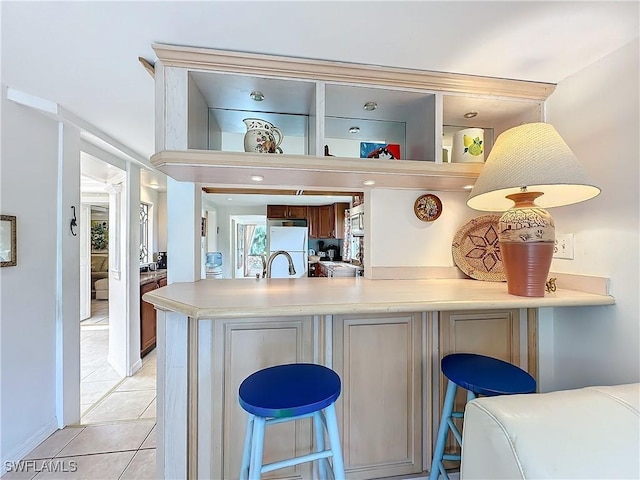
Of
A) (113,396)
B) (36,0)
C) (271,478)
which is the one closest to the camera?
(36,0)

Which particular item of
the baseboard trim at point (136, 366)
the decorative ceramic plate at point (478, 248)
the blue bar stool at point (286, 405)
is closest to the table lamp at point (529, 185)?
the decorative ceramic plate at point (478, 248)

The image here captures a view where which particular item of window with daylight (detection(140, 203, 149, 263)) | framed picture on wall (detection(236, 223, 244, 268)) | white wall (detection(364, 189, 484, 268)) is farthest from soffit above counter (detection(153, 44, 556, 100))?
framed picture on wall (detection(236, 223, 244, 268))

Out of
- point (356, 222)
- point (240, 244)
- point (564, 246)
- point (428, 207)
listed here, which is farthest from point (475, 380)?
point (240, 244)

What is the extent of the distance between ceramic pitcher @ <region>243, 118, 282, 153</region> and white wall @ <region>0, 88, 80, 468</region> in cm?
151

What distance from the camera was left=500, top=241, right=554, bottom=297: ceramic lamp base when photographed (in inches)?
47.4

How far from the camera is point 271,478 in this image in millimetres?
1408

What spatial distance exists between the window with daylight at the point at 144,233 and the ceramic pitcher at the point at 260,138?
394cm

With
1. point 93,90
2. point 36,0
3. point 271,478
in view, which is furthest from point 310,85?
point 271,478

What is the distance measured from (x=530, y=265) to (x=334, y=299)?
2.71 ft

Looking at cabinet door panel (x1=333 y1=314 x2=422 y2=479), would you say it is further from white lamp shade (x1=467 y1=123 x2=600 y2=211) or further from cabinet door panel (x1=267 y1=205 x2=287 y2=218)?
cabinet door panel (x1=267 y1=205 x2=287 y2=218)

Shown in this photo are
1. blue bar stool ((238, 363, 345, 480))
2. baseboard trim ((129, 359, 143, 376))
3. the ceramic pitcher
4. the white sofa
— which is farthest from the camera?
baseboard trim ((129, 359, 143, 376))

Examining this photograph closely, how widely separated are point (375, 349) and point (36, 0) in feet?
6.23

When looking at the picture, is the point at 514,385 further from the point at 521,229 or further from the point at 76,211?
the point at 76,211

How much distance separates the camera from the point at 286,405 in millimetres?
947
